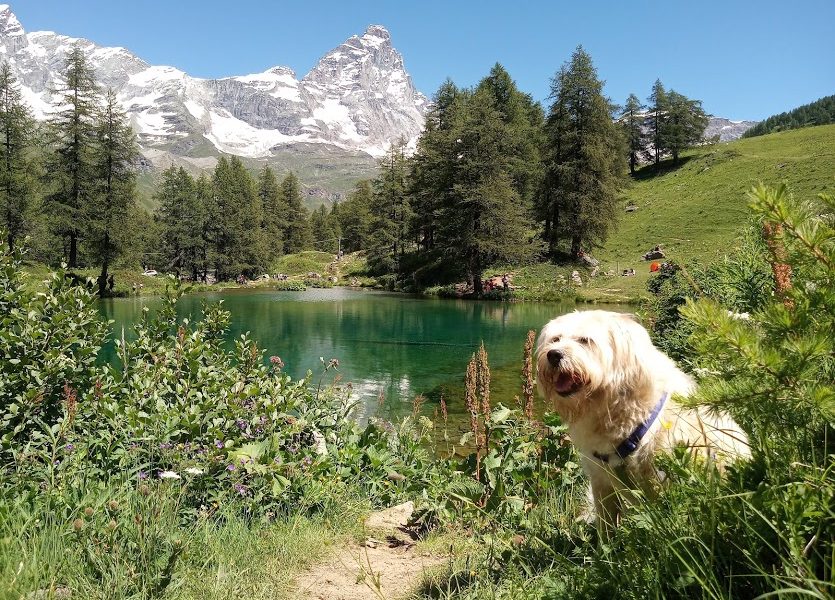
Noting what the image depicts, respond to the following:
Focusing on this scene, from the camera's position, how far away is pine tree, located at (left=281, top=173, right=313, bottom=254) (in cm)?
8512

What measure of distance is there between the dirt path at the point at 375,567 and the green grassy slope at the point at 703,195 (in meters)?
28.2

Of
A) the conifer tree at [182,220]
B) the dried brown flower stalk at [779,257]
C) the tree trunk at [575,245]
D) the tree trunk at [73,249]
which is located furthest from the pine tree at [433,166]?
the dried brown flower stalk at [779,257]

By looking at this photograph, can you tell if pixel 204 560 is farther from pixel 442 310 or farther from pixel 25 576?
pixel 442 310

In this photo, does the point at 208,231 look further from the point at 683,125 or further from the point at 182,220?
the point at 683,125

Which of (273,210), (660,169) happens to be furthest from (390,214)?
(660,169)

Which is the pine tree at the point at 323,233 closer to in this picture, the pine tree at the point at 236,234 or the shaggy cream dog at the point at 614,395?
the pine tree at the point at 236,234

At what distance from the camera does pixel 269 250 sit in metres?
68.2

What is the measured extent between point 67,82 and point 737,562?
1923 inches

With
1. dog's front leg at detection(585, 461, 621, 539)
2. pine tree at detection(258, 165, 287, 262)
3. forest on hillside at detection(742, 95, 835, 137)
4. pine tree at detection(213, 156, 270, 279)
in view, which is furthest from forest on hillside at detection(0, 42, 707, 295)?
forest on hillside at detection(742, 95, 835, 137)

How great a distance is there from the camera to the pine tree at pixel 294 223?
Result: 85125mm

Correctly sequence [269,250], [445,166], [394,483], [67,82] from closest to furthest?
1. [394,483]
2. [67,82]
3. [445,166]
4. [269,250]

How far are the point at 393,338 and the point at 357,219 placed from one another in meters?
62.5

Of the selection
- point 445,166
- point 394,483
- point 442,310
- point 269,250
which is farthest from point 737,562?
point 269,250

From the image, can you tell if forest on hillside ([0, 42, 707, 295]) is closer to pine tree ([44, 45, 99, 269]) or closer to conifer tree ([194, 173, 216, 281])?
pine tree ([44, 45, 99, 269])
